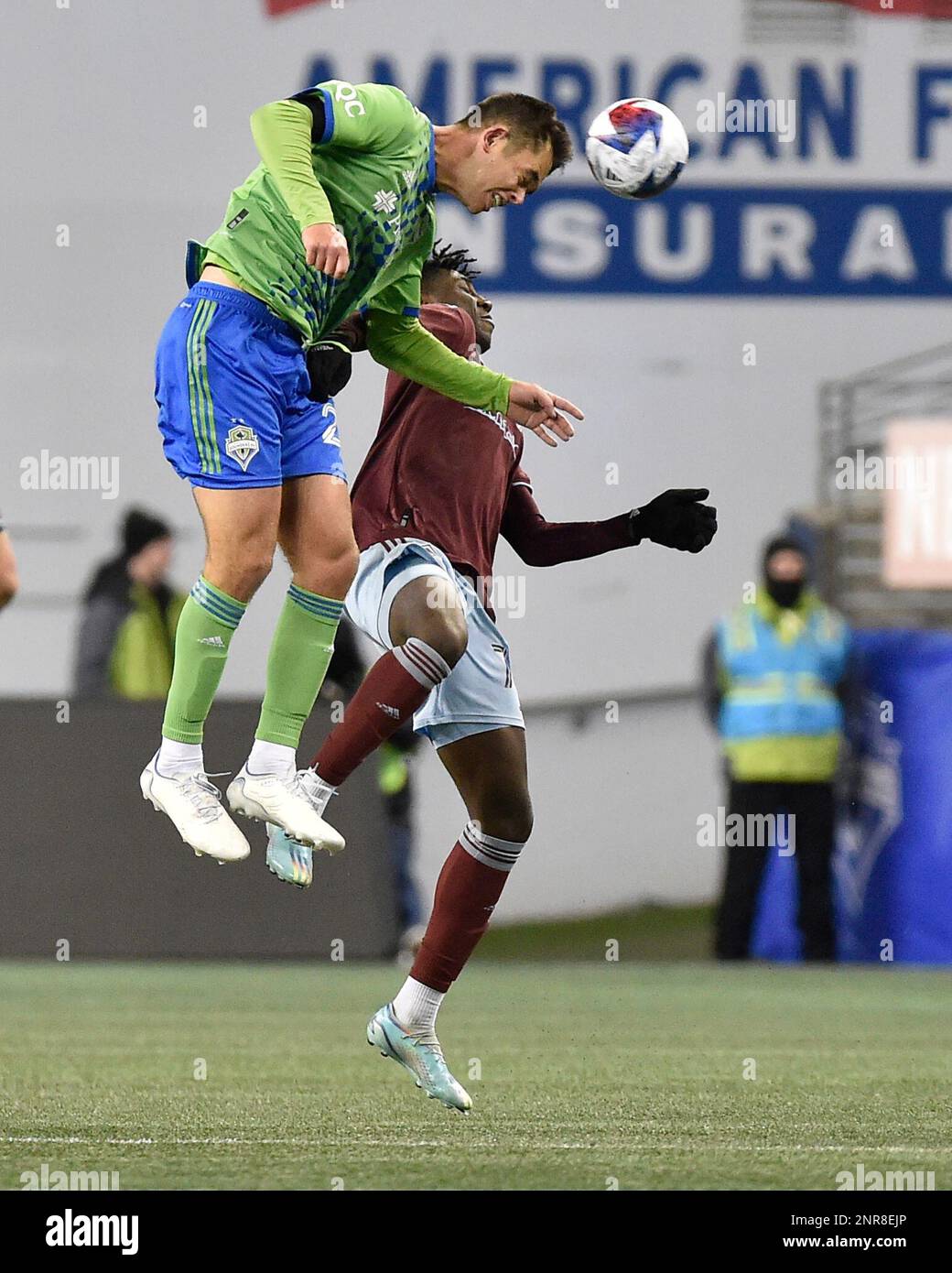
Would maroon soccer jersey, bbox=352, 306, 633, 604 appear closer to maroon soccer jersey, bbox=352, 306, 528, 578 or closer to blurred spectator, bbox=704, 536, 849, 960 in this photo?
maroon soccer jersey, bbox=352, 306, 528, 578

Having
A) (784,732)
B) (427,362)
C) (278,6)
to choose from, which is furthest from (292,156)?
(278,6)

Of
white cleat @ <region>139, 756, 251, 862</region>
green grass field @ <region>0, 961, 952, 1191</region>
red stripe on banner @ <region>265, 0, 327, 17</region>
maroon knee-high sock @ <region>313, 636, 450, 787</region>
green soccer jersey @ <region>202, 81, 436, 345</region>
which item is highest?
red stripe on banner @ <region>265, 0, 327, 17</region>

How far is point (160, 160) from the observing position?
13.5 meters

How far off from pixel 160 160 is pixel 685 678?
437 cm

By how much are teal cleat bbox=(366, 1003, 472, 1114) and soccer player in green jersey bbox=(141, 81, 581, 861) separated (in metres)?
0.78

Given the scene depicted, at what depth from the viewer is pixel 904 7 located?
14094mm

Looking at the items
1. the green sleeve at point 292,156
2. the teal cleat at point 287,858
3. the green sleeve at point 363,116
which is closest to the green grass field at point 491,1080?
the teal cleat at point 287,858

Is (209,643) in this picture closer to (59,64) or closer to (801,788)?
(801,788)

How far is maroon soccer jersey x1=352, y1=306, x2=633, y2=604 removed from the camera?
21.0ft

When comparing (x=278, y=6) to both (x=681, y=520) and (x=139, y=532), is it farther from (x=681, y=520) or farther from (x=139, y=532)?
(x=681, y=520)

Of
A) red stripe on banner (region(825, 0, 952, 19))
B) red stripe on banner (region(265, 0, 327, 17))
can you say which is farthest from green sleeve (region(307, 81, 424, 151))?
red stripe on banner (region(825, 0, 952, 19))

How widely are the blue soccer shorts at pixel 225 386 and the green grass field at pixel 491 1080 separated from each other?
164 centimetres

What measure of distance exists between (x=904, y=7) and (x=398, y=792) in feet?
20.1

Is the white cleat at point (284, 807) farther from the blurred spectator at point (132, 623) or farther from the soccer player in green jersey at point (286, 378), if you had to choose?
the blurred spectator at point (132, 623)
